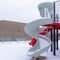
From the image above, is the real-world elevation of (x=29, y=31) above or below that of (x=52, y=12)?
below

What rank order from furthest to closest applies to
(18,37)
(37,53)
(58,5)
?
(18,37) → (58,5) → (37,53)

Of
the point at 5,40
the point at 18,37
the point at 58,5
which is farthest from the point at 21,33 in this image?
the point at 58,5

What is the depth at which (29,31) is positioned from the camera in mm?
5902

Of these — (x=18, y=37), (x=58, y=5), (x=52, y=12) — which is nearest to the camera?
(x=58, y=5)

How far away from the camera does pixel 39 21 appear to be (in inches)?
237

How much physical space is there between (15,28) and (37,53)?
7570mm

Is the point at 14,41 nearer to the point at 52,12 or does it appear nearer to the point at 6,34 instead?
the point at 6,34

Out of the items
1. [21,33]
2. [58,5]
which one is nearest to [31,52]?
[58,5]

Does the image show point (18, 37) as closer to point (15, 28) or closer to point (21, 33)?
point (21, 33)

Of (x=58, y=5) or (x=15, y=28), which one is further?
(x=15, y=28)

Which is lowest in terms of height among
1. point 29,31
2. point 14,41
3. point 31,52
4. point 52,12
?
point 14,41

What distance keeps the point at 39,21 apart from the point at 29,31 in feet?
1.53

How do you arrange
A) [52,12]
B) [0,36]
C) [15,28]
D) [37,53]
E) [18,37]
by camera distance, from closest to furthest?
[37,53]
[52,12]
[0,36]
[18,37]
[15,28]

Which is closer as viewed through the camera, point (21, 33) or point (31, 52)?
point (31, 52)
